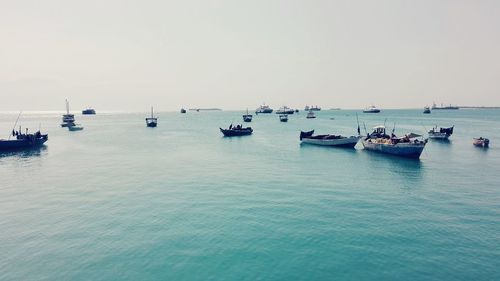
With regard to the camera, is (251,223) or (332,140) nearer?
(251,223)

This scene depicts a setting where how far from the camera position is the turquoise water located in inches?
650

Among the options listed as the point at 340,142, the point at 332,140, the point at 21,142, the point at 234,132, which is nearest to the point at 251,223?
the point at 340,142

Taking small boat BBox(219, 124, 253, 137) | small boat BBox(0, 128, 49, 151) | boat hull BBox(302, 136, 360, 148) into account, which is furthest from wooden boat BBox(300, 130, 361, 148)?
small boat BBox(0, 128, 49, 151)

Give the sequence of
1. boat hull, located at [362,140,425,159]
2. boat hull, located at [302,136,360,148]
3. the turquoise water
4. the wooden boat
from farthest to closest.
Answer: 1. the wooden boat
2. boat hull, located at [302,136,360,148]
3. boat hull, located at [362,140,425,159]
4. the turquoise water

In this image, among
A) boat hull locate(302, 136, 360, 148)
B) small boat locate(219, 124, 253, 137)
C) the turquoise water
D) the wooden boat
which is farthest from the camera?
small boat locate(219, 124, 253, 137)

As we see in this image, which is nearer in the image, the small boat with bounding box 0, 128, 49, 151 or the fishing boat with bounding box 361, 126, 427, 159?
the fishing boat with bounding box 361, 126, 427, 159

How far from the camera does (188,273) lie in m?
16.1

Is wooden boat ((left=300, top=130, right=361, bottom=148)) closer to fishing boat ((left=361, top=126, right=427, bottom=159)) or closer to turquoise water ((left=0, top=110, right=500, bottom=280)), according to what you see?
fishing boat ((left=361, top=126, right=427, bottom=159))

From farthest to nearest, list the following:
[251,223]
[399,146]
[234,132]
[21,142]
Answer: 1. [234,132]
2. [21,142]
3. [399,146]
4. [251,223]

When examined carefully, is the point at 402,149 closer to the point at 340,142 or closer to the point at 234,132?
the point at 340,142

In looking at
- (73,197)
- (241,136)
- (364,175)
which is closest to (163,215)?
(73,197)

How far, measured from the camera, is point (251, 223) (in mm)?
22641

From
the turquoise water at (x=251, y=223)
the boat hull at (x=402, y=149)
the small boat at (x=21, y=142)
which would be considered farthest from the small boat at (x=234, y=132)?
the turquoise water at (x=251, y=223)

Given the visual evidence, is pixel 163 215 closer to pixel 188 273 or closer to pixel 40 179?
pixel 188 273
